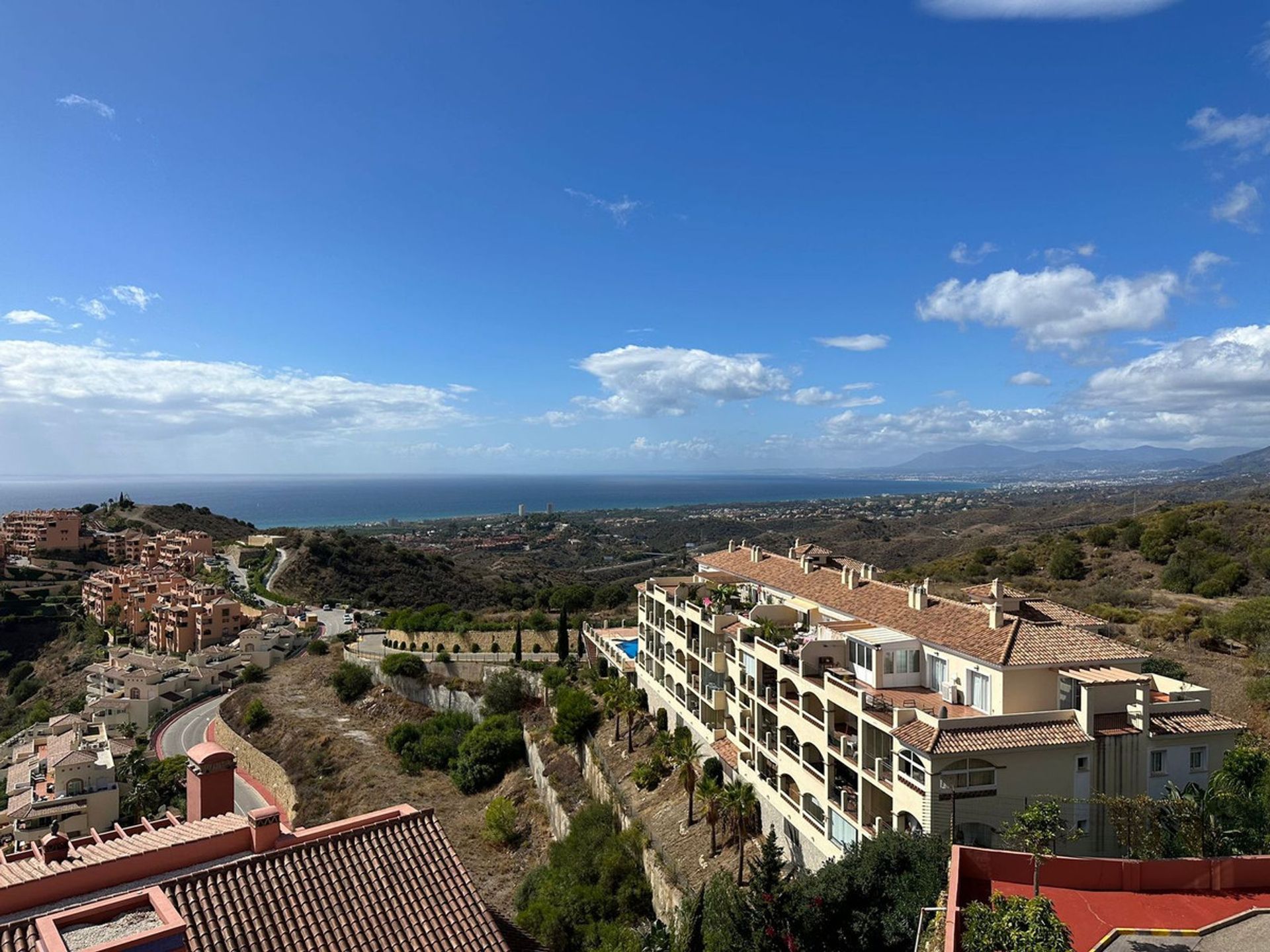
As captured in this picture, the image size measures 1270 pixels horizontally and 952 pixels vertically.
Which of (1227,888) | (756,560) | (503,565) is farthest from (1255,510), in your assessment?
(503,565)

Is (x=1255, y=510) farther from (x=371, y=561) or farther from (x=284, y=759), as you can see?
(x=371, y=561)

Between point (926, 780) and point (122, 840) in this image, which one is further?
point (926, 780)

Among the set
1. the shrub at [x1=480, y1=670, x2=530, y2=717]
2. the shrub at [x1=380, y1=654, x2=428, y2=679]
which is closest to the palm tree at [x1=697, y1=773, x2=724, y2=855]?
the shrub at [x1=480, y1=670, x2=530, y2=717]

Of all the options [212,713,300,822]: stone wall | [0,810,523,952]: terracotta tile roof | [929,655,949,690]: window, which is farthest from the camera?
[212,713,300,822]: stone wall

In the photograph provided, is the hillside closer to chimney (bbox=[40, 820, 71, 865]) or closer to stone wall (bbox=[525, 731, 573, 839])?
stone wall (bbox=[525, 731, 573, 839])

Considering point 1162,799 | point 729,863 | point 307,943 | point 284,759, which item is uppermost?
point 307,943

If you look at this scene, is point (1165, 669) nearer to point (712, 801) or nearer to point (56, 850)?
point (712, 801)

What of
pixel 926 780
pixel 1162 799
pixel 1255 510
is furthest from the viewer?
pixel 1255 510

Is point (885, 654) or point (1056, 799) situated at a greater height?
point (885, 654)
